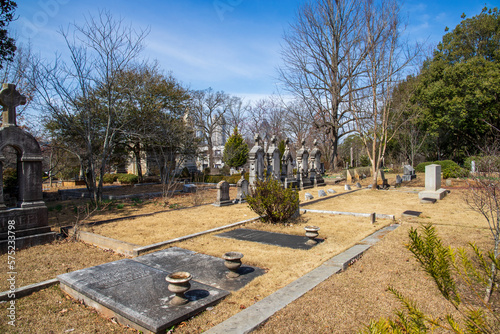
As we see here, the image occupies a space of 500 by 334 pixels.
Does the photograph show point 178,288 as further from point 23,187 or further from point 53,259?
point 23,187

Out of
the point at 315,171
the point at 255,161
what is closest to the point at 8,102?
the point at 255,161

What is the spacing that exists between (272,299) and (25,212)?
6.03 meters

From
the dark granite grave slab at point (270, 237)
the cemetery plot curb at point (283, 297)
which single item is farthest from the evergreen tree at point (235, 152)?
the cemetery plot curb at point (283, 297)

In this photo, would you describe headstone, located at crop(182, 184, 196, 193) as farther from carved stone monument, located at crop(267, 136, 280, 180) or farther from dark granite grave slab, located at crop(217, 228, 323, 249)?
dark granite grave slab, located at crop(217, 228, 323, 249)

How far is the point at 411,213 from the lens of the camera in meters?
8.74

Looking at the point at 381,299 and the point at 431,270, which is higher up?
the point at 431,270

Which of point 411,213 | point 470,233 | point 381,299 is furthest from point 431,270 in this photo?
point 411,213

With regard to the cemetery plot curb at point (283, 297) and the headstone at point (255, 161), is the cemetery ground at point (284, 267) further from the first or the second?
the headstone at point (255, 161)

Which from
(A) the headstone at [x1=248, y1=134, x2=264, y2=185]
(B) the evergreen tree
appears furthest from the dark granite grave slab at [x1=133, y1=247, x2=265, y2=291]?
(B) the evergreen tree

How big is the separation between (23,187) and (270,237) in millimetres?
5682

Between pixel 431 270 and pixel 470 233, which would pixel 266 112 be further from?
pixel 431 270

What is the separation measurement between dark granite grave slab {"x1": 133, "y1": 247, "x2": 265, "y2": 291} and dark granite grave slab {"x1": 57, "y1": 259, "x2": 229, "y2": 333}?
0.66 ft

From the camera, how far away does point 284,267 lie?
15.8 feet

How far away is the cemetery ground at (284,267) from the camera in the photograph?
10.7 feet
